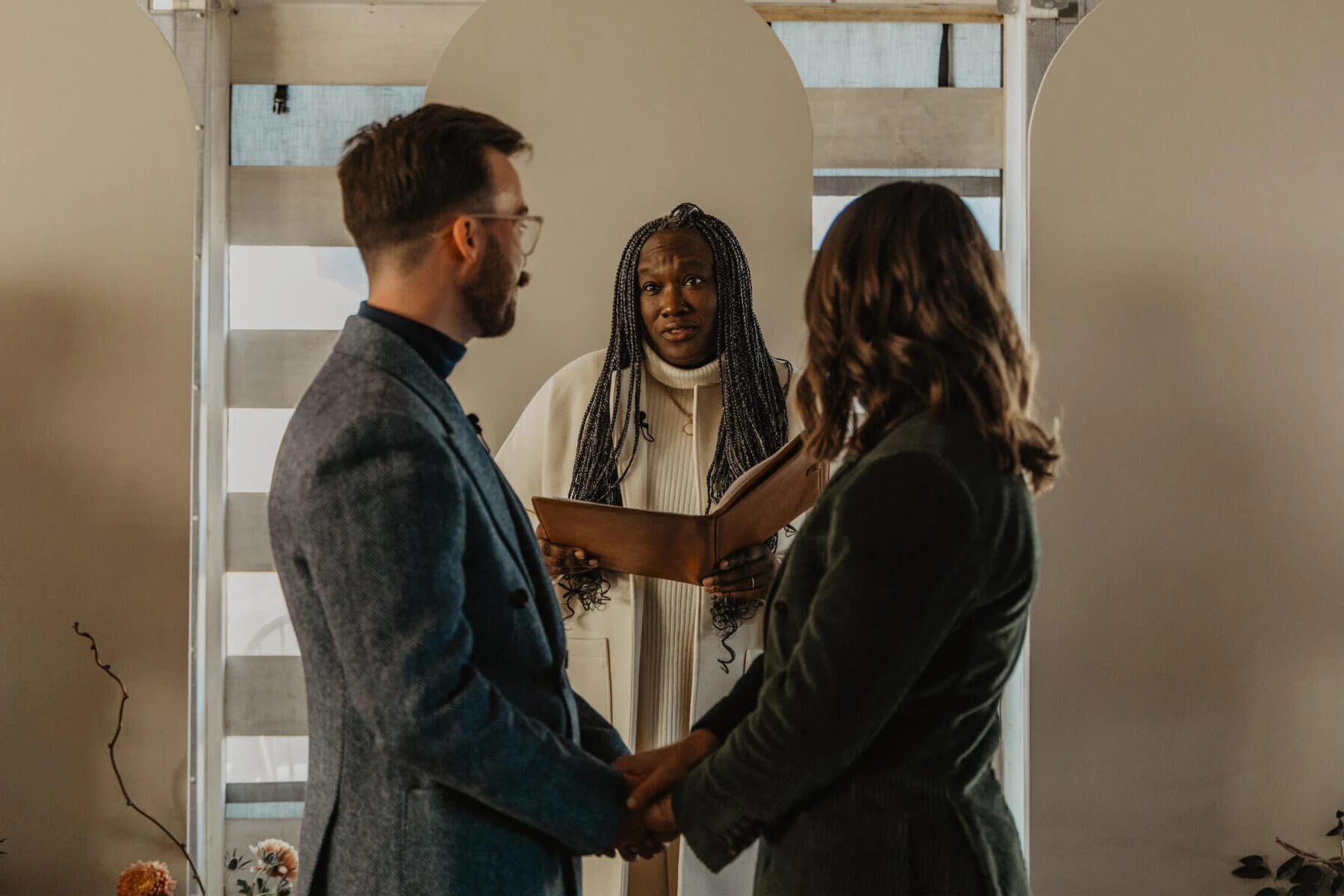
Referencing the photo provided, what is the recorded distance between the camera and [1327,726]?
2793 mm

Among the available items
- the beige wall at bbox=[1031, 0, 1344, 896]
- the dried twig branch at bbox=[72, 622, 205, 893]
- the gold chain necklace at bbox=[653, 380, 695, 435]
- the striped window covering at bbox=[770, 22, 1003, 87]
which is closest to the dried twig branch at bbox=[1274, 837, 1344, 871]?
the beige wall at bbox=[1031, 0, 1344, 896]

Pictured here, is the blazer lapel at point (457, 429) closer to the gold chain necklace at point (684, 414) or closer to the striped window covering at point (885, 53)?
the gold chain necklace at point (684, 414)

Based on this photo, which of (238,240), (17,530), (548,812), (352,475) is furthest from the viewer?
(238,240)

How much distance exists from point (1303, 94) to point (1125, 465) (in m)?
0.97

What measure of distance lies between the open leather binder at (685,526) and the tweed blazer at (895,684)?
2.26 feet

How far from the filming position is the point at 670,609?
2379 mm

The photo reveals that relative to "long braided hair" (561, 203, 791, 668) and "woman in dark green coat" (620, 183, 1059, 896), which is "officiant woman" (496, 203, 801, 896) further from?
"woman in dark green coat" (620, 183, 1059, 896)

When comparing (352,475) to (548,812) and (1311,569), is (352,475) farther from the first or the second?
(1311,569)

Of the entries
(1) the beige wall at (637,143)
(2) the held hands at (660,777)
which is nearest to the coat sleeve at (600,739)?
(2) the held hands at (660,777)

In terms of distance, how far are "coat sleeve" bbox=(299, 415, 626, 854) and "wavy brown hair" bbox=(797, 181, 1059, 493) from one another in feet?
1.54

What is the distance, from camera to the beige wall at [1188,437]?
2.78 m

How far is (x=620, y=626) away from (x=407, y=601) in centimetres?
114

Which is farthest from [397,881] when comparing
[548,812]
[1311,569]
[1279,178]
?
[1279,178]

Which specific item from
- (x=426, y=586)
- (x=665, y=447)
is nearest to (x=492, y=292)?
(x=426, y=586)
